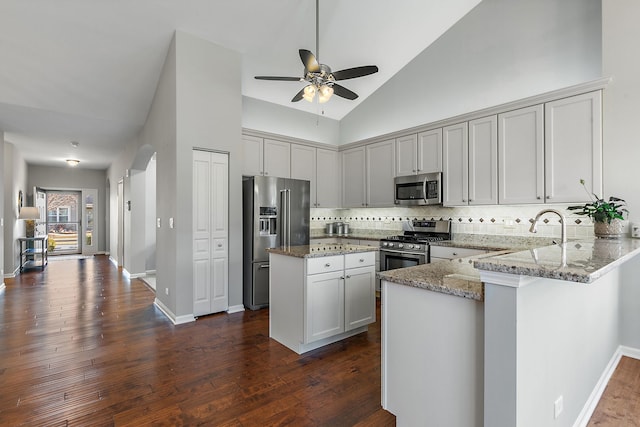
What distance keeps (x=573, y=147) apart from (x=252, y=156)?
3.92m

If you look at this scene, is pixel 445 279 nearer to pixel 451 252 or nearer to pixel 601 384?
pixel 601 384

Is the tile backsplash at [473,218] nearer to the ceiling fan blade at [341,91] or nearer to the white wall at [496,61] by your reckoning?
the white wall at [496,61]

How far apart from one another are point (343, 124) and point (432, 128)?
2.29 metres

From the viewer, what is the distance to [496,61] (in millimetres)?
4133

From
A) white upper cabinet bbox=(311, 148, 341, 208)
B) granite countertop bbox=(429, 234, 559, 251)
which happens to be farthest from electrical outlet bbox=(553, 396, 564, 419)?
white upper cabinet bbox=(311, 148, 341, 208)

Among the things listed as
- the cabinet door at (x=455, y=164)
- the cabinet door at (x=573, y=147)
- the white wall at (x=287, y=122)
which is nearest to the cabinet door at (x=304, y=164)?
the white wall at (x=287, y=122)

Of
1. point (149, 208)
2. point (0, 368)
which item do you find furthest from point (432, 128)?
point (149, 208)

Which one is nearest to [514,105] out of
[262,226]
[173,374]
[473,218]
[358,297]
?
[473,218]

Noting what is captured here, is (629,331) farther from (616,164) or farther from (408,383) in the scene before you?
(408,383)

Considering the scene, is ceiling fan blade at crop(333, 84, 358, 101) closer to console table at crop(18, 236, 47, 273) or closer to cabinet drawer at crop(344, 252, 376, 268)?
cabinet drawer at crop(344, 252, 376, 268)

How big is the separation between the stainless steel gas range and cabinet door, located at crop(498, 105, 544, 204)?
1012 mm

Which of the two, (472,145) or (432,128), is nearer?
(472,145)

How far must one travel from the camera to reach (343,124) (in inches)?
252

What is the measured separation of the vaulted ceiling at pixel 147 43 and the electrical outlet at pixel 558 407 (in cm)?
418
